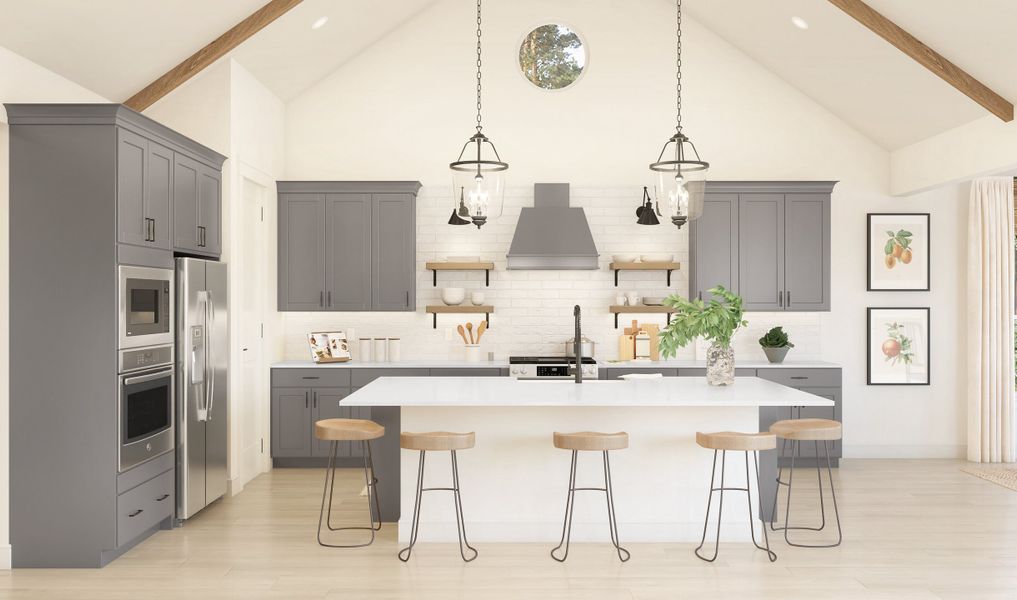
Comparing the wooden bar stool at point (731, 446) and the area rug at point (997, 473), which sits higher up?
the wooden bar stool at point (731, 446)

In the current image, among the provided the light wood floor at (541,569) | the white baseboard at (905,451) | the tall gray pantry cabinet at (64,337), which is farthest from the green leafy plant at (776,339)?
the tall gray pantry cabinet at (64,337)

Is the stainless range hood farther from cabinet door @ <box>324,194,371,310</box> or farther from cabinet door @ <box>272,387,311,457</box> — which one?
cabinet door @ <box>272,387,311,457</box>

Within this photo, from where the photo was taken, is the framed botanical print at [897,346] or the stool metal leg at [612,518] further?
the framed botanical print at [897,346]

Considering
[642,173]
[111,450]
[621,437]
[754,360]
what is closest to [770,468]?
[621,437]

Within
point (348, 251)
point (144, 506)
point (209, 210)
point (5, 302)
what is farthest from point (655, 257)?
point (5, 302)

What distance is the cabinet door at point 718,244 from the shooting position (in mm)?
7180

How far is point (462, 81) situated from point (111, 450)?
474cm

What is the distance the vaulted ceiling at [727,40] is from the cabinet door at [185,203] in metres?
0.79

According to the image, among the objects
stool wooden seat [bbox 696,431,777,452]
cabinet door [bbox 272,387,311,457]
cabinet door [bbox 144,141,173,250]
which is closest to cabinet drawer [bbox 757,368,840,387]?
stool wooden seat [bbox 696,431,777,452]

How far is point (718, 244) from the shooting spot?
7191 millimetres

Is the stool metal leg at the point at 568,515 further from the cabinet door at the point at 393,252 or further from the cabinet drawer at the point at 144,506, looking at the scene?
the cabinet door at the point at 393,252

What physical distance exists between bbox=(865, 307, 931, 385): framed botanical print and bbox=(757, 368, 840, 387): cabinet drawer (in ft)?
2.25

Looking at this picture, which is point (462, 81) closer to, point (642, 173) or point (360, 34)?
point (360, 34)

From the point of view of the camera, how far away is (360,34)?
714cm
